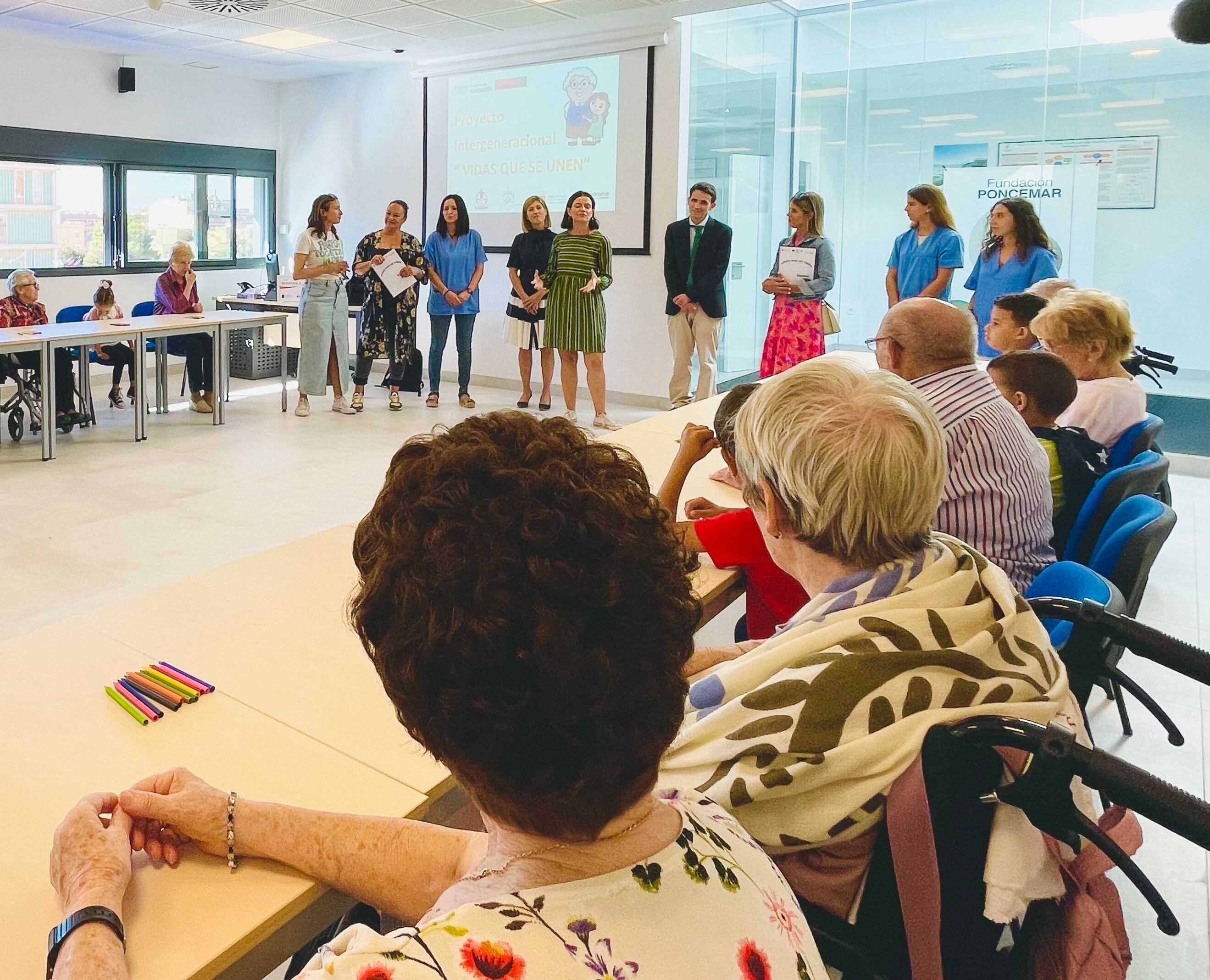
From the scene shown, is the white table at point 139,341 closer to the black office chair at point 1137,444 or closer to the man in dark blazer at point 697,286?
the man in dark blazer at point 697,286

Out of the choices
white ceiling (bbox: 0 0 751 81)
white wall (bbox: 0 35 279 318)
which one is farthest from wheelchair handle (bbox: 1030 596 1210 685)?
white wall (bbox: 0 35 279 318)

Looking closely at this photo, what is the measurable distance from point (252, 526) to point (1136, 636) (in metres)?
4.09

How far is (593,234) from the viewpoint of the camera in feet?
23.2

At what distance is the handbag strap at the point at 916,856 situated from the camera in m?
1.04

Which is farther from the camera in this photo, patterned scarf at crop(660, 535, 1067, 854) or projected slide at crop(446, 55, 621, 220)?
projected slide at crop(446, 55, 621, 220)

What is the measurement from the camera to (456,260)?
25.5 ft

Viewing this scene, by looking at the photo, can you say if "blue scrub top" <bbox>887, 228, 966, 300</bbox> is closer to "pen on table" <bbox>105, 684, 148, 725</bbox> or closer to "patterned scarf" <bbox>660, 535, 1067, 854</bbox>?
"patterned scarf" <bbox>660, 535, 1067, 854</bbox>

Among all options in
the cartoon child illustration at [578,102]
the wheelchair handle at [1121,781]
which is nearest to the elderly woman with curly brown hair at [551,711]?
the wheelchair handle at [1121,781]

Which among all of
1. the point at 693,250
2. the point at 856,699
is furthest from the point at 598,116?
the point at 856,699

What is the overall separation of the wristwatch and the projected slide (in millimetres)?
7588

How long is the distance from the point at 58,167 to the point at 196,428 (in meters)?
3.47

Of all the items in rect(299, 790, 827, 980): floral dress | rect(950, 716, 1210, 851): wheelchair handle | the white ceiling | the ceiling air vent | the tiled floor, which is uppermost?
the white ceiling

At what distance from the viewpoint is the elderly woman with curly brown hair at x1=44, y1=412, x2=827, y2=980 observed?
0.66 m

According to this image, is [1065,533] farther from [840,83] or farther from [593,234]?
[840,83]
